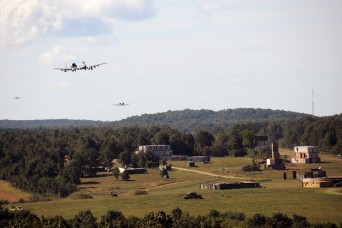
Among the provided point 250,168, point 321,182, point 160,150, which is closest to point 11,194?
point 250,168

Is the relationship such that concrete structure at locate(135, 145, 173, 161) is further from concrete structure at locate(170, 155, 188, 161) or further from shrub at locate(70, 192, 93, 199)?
shrub at locate(70, 192, 93, 199)

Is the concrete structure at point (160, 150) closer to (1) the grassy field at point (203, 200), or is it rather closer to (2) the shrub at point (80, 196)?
(1) the grassy field at point (203, 200)

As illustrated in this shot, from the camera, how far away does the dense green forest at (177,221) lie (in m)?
85.2

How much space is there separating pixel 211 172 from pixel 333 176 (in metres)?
28.8

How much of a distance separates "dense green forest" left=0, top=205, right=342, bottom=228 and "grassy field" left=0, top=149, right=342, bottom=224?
14.5 ft

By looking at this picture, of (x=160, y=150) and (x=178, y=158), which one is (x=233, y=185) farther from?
(x=160, y=150)

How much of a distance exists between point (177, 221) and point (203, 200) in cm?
2552

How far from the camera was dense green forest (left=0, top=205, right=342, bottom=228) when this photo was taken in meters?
85.2

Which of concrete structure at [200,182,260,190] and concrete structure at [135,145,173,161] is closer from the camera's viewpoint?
concrete structure at [200,182,260,190]

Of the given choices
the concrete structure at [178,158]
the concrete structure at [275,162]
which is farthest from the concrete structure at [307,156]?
the concrete structure at [178,158]

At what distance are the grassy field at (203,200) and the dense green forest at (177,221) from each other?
4.41 meters

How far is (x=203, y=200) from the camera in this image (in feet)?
369

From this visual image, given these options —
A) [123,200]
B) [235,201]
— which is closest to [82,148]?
[123,200]

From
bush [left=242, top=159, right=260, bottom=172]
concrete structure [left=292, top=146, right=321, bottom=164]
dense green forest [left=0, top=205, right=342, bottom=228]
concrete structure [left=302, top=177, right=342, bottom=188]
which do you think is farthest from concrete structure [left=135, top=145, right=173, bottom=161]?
dense green forest [left=0, top=205, right=342, bottom=228]
